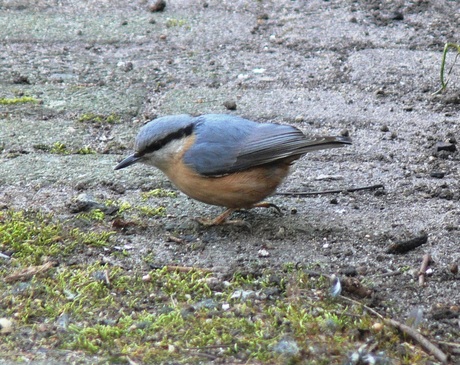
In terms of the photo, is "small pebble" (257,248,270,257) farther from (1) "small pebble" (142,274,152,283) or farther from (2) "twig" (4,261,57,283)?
(2) "twig" (4,261,57,283)

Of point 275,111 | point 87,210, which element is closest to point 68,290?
point 87,210

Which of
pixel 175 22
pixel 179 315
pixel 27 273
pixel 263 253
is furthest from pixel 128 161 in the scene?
pixel 175 22

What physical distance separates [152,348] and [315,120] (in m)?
2.16

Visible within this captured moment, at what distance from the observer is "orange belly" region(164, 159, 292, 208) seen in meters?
3.62

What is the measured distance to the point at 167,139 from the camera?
12.2 feet

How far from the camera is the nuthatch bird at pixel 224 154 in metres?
3.63

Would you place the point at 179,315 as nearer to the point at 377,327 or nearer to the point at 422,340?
the point at 377,327

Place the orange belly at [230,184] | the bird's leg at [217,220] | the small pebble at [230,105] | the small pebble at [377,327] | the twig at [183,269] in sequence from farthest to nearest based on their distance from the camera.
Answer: the small pebble at [230,105], the orange belly at [230,184], the bird's leg at [217,220], the twig at [183,269], the small pebble at [377,327]

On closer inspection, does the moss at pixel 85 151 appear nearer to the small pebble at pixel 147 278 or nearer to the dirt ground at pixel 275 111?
the dirt ground at pixel 275 111

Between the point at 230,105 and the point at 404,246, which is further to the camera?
the point at 230,105

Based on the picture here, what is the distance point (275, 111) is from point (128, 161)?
1024 millimetres

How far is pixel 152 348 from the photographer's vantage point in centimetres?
243

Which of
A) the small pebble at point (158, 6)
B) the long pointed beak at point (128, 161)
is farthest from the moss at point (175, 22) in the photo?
the long pointed beak at point (128, 161)

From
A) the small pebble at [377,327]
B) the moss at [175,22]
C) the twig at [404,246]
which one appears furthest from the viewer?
the moss at [175,22]
